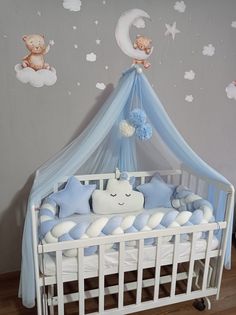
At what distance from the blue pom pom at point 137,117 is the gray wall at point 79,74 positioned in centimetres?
41

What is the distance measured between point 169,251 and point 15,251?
1.31m

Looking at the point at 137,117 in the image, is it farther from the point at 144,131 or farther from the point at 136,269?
the point at 136,269

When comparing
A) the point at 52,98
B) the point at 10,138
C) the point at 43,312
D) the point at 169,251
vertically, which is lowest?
the point at 43,312

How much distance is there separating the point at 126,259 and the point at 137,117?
36.5 inches

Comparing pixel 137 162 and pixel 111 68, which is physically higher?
pixel 111 68

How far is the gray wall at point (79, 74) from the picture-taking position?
6.39ft

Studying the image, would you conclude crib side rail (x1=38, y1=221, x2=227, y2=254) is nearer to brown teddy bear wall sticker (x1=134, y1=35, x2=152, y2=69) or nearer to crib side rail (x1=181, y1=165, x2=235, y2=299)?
crib side rail (x1=181, y1=165, x2=235, y2=299)

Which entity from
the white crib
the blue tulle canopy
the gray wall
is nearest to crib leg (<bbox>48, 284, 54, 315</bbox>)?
the white crib

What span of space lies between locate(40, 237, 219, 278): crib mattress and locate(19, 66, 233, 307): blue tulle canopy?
12 cm

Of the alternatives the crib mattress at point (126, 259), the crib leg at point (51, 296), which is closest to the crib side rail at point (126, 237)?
the crib mattress at point (126, 259)

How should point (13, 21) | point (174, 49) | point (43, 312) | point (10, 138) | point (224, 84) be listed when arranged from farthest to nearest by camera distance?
point (224, 84), point (174, 49), point (10, 138), point (13, 21), point (43, 312)

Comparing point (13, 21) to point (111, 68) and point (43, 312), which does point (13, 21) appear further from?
point (43, 312)

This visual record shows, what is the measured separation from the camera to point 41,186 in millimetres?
1639

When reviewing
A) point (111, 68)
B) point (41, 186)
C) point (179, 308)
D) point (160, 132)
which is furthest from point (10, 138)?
point (179, 308)
